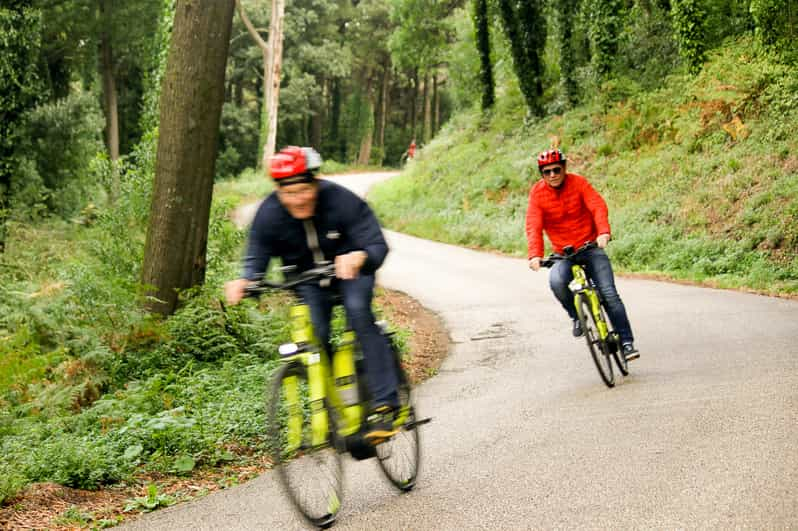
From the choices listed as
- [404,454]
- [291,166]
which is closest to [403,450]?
[404,454]

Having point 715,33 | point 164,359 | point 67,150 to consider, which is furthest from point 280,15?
point 164,359

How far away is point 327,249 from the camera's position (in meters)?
5.27

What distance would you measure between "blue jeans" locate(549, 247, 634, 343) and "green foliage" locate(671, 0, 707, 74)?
17.3m

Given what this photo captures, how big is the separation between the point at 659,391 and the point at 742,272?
342 inches

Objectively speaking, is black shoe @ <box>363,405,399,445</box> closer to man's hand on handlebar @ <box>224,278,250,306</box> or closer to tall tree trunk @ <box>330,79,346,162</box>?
man's hand on handlebar @ <box>224,278,250,306</box>

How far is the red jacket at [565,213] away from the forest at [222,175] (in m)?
3.22

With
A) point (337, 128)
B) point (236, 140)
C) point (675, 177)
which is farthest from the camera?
point (337, 128)

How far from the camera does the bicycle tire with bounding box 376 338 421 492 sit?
5.43 meters

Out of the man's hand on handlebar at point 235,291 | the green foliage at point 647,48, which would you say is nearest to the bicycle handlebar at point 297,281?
the man's hand on handlebar at point 235,291

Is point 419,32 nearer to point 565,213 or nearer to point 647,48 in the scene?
point 647,48

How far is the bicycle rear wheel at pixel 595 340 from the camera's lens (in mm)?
8250

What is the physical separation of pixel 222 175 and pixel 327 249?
171 ft

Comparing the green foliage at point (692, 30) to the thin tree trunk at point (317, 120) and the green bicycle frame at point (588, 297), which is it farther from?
the thin tree trunk at point (317, 120)

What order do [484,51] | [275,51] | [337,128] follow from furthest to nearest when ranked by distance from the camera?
[337,128] → [275,51] → [484,51]
